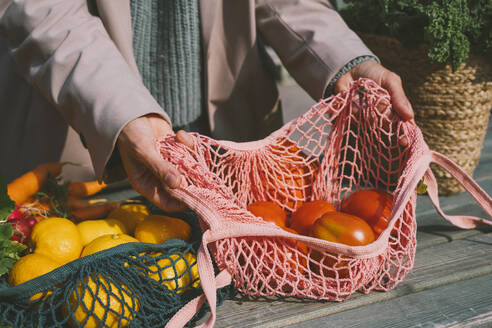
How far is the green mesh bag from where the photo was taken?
0.65 metres

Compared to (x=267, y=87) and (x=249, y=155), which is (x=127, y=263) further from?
(x=267, y=87)

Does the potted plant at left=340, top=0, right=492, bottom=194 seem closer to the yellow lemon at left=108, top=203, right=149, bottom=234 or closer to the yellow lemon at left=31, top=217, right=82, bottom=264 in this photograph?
the yellow lemon at left=108, top=203, right=149, bottom=234

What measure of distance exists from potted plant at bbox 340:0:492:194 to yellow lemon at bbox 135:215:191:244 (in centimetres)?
79

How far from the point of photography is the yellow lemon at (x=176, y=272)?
722mm

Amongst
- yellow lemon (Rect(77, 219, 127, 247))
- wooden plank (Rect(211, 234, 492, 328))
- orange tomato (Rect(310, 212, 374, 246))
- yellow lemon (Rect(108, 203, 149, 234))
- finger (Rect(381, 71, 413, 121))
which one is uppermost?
finger (Rect(381, 71, 413, 121))

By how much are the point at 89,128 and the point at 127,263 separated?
35 centimetres

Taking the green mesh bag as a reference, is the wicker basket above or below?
above

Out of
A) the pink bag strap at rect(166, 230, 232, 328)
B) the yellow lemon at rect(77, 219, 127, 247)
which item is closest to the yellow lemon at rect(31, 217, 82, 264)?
the yellow lemon at rect(77, 219, 127, 247)

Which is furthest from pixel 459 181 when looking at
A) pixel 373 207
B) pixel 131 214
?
pixel 131 214

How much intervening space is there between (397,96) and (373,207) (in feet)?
0.85

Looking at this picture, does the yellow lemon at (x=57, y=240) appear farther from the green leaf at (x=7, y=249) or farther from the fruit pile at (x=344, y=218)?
the fruit pile at (x=344, y=218)

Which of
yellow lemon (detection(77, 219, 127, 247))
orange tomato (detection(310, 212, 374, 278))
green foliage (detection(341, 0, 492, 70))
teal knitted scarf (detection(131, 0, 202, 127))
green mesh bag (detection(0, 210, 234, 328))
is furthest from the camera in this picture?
teal knitted scarf (detection(131, 0, 202, 127))

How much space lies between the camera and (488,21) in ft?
3.81

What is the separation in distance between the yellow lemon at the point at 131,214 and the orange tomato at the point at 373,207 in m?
0.45
